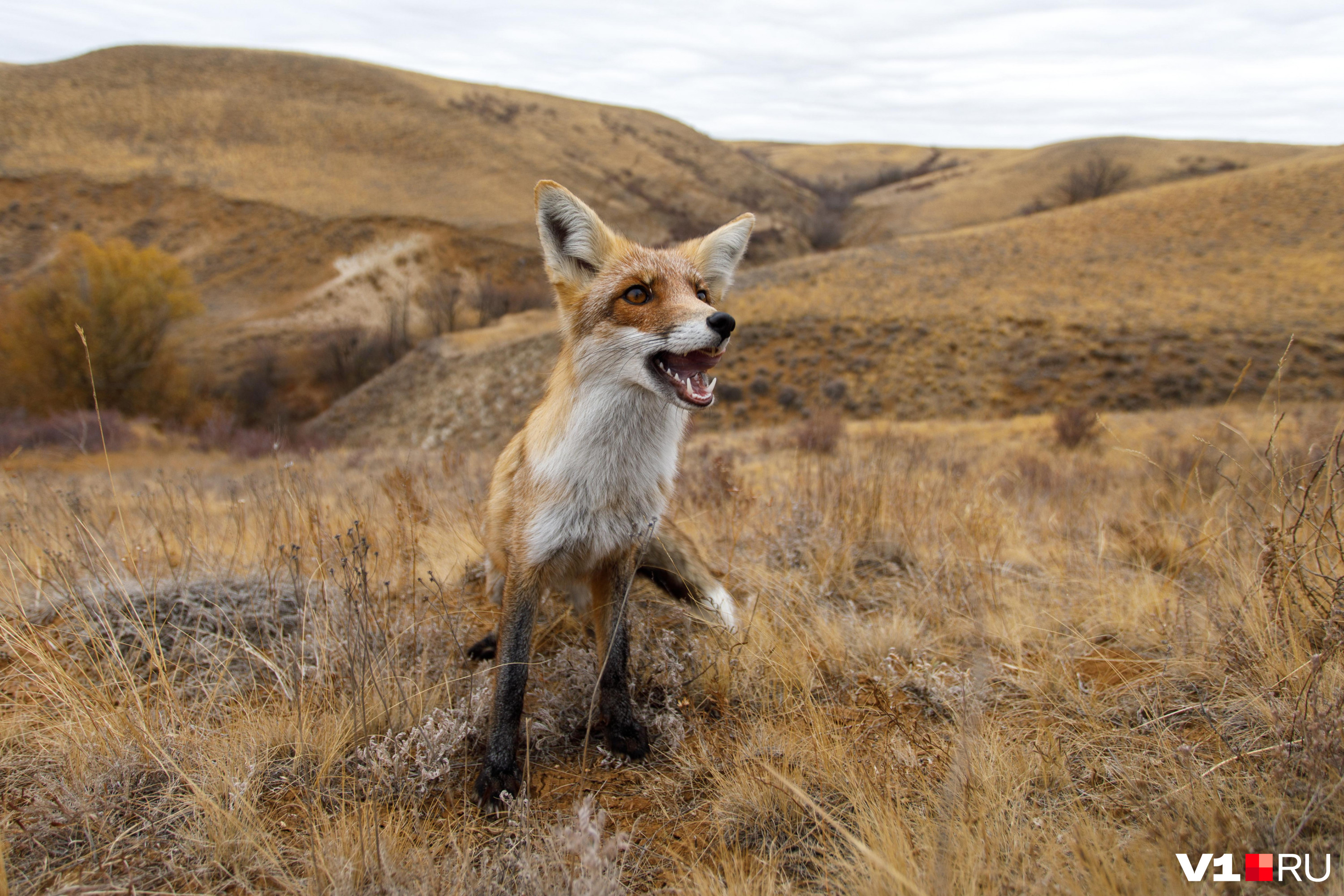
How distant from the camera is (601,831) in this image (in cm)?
190

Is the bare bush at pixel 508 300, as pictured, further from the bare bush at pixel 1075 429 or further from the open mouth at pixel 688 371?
the open mouth at pixel 688 371

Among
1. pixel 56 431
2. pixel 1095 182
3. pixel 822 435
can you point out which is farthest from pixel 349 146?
pixel 1095 182

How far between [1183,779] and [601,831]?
1.82m

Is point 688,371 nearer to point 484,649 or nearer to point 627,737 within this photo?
point 627,737

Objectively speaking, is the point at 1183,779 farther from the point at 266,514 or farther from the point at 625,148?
the point at 625,148

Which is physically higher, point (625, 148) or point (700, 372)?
point (625, 148)

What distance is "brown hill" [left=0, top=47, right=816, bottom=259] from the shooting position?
58875 millimetres

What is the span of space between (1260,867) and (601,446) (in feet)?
7.59

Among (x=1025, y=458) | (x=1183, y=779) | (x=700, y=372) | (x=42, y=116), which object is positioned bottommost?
(x=1025, y=458)

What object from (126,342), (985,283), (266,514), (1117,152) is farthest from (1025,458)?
(1117,152)

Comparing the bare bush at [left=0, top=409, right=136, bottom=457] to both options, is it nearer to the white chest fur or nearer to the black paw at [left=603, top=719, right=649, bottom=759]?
the white chest fur

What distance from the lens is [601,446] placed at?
259 cm

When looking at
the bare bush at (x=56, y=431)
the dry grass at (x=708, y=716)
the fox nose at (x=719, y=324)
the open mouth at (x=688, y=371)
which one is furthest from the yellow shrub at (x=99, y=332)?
the fox nose at (x=719, y=324)

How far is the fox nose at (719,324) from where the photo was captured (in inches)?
92.9
